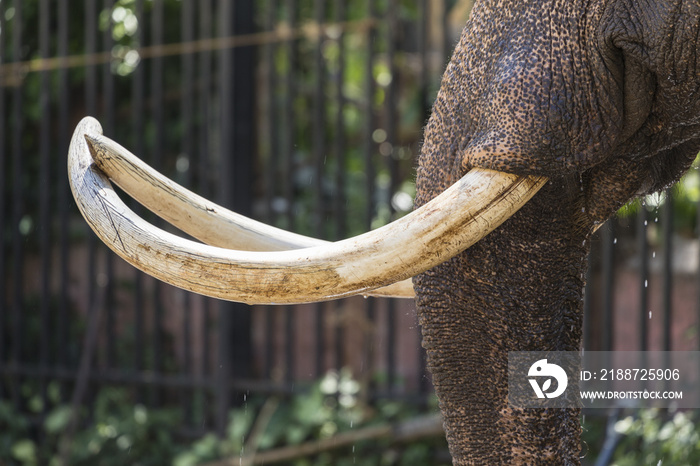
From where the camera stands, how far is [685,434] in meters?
3.62

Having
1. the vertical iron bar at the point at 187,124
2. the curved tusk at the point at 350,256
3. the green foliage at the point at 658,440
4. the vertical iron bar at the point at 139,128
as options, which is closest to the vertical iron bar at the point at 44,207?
the vertical iron bar at the point at 139,128

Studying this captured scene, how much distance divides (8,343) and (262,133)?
2301 millimetres

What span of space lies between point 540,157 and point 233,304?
11.4 ft

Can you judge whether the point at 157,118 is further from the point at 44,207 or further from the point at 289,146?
the point at 44,207

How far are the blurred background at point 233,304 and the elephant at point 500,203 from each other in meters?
2.10

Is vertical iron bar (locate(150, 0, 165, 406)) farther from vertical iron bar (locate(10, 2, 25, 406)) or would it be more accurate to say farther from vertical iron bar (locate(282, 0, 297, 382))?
vertical iron bar (locate(10, 2, 25, 406))

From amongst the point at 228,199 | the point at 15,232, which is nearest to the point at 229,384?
the point at 228,199

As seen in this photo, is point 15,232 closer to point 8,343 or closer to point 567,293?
point 8,343

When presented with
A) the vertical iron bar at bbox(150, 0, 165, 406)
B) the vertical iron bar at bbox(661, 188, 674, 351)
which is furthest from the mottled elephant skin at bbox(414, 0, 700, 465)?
the vertical iron bar at bbox(150, 0, 165, 406)

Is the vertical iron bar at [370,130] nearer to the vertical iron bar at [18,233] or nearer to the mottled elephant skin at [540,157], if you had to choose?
the vertical iron bar at [18,233]

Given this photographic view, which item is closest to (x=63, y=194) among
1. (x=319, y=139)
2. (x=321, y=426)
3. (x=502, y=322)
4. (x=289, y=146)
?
(x=289, y=146)

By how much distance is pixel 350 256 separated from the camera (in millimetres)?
1522

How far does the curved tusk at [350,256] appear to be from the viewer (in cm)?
152

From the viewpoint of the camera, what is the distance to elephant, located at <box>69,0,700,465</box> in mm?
1533
